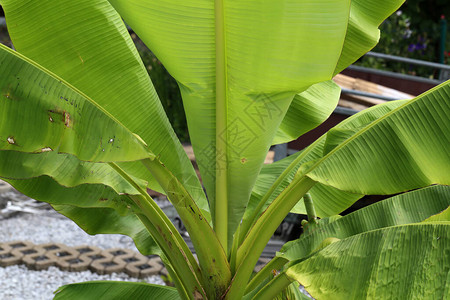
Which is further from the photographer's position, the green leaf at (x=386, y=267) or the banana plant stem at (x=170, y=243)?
the banana plant stem at (x=170, y=243)

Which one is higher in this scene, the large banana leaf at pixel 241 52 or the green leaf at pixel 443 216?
the large banana leaf at pixel 241 52

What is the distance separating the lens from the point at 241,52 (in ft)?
4.00

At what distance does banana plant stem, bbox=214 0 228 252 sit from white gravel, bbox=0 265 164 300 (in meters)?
2.37

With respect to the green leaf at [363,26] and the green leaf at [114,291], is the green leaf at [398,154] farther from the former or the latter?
the green leaf at [114,291]

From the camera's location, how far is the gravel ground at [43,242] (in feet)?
12.0

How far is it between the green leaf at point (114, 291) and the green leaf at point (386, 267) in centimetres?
66

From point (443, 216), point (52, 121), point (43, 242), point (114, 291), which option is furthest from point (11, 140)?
point (43, 242)

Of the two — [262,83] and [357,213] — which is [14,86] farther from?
[357,213]

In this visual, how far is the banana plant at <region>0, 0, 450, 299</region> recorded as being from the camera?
47.2 inches

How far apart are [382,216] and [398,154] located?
0.37m

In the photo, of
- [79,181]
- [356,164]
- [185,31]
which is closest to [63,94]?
[79,181]

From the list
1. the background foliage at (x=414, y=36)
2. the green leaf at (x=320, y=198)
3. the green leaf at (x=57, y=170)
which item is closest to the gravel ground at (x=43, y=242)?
the green leaf at (x=320, y=198)

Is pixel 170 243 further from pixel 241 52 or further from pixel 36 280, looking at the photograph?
pixel 36 280

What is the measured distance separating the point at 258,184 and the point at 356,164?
0.55m
